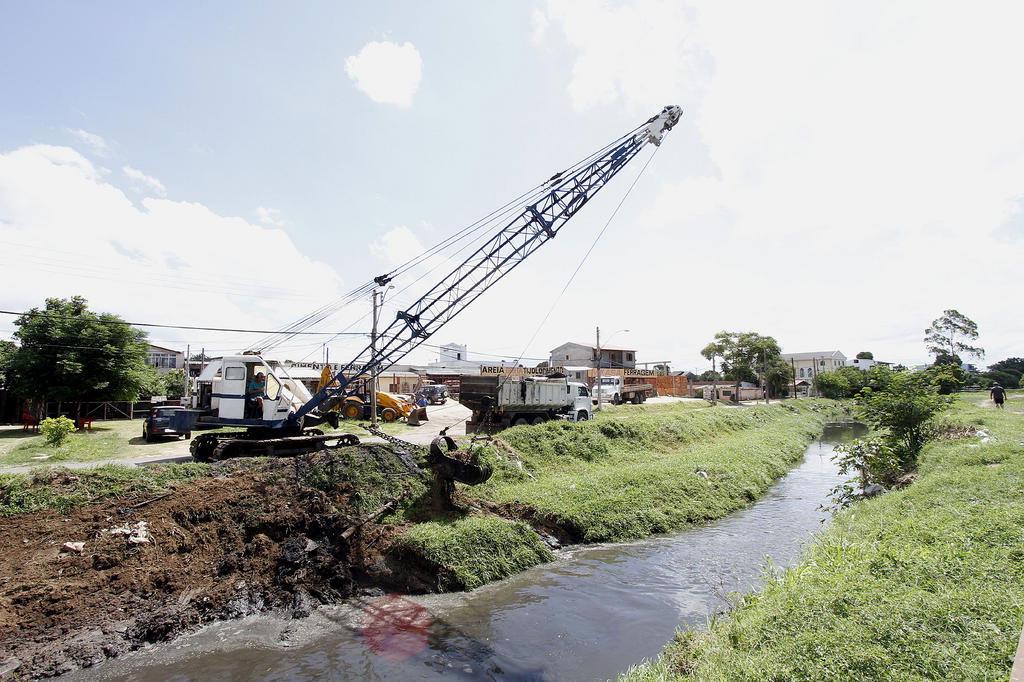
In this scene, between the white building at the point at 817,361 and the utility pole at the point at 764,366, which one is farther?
the white building at the point at 817,361

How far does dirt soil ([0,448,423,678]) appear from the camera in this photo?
816 centimetres

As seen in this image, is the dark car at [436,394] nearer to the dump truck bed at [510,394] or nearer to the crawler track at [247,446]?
the dump truck bed at [510,394]

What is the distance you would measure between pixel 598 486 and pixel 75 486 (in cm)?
1294

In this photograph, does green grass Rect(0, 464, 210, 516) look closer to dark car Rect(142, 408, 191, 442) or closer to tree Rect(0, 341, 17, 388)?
dark car Rect(142, 408, 191, 442)

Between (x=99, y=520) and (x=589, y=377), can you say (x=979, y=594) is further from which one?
(x=589, y=377)

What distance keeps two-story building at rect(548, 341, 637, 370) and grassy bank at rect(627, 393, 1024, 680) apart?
67.5m

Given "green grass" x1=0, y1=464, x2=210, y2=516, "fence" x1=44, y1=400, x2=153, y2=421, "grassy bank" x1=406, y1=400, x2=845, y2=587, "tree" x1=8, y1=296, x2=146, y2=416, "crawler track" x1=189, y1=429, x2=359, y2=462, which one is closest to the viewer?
"green grass" x1=0, y1=464, x2=210, y2=516

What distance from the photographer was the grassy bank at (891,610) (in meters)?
5.06

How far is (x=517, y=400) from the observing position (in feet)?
83.4

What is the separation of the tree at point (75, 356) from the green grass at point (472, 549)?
76.8 ft

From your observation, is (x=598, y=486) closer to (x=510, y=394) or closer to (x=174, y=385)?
(x=510, y=394)

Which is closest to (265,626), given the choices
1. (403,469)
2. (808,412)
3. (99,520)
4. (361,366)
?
(99,520)

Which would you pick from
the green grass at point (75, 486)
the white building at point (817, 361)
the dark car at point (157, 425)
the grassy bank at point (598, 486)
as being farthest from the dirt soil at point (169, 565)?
the white building at point (817, 361)

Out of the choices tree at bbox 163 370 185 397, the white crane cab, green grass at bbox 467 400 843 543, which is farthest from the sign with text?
tree at bbox 163 370 185 397
